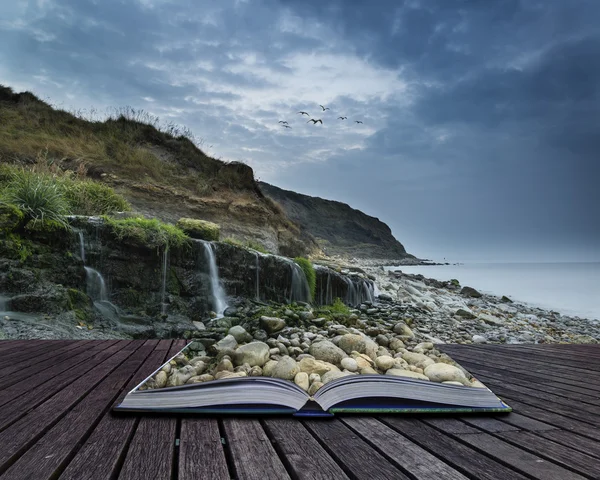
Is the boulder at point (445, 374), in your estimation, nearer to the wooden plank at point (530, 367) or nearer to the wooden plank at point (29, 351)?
the wooden plank at point (530, 367)

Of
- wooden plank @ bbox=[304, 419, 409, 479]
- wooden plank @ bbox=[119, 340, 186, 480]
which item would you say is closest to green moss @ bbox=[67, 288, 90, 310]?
wooden plank @ bbox=[119, 340, 186, 480]

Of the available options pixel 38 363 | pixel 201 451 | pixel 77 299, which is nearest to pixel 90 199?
pixel 77 299

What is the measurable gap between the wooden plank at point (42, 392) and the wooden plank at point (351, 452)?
1001 millimetres

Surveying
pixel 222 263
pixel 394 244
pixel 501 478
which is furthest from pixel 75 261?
pixel 394 244

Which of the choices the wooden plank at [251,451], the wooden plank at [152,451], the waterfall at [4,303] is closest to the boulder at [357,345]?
the wooden plank at [251,451]

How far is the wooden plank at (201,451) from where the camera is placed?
0.76m

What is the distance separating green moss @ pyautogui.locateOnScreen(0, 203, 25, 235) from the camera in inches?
170

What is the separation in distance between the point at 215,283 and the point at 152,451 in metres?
5.08

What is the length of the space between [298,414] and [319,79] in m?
5.82

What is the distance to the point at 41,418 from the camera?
3.65 ft

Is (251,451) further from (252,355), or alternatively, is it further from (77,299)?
(77,299)

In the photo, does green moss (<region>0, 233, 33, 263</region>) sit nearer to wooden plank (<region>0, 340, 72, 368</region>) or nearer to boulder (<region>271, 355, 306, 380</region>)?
wooden plank (<region>0, 340, 72, 368</region>)

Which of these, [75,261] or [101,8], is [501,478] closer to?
[75,261]

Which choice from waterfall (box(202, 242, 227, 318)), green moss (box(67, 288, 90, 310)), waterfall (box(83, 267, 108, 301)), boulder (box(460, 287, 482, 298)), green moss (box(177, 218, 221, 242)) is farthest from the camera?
boulder (box(460, 287, 482, 298))
